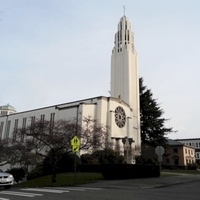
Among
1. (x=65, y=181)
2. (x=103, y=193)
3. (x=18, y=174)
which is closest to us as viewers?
(x=103, y=193)

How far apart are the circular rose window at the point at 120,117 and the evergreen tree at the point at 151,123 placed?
33.0ft

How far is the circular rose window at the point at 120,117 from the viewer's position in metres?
50.7

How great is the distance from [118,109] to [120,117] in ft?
5.01

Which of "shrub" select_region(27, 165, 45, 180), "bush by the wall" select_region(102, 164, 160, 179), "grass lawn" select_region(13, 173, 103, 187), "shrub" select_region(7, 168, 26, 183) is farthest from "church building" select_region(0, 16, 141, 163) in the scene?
"grass lawn" select_region(13, 173, 103, 187)

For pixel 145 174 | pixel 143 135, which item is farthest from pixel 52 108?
pixel 145 174

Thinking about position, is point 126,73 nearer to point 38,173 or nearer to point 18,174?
point 18,174

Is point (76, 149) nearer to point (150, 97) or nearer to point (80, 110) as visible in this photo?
point (80, 110)

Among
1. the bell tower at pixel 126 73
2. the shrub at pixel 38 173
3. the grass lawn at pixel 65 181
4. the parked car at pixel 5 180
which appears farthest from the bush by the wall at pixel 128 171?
the bell tower at pixel 126 73

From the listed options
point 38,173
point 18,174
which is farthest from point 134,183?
point 18,174

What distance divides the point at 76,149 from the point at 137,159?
28.8 metres

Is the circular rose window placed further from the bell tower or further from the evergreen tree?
the evergreen tree

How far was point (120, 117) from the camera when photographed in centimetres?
5153

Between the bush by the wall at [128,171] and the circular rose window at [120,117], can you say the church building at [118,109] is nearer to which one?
the circular rose window at [120,117]

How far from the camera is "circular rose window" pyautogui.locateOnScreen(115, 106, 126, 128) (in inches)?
1994
